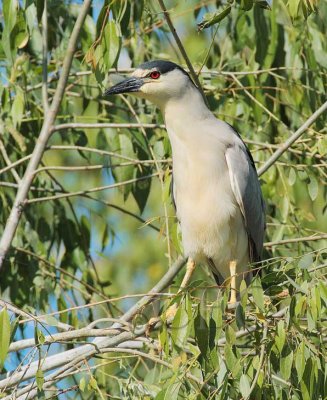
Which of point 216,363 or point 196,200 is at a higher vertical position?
point 216,363

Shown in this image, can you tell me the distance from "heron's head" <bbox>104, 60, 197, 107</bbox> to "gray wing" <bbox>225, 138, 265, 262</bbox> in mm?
364

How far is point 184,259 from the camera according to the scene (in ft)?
14.6

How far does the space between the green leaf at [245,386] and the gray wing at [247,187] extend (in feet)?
5.51

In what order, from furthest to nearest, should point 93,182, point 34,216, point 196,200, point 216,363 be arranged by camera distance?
point 93,182 → point 34,216 → point 196,200 → point 216,363

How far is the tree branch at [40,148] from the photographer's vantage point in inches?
167

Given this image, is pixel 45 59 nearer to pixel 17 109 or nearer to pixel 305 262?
pixel 17 109

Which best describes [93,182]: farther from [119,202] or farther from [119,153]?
[119,153]

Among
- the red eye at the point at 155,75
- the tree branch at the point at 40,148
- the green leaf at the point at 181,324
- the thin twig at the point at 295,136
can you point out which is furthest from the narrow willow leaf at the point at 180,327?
the red eye at the point at 155,75

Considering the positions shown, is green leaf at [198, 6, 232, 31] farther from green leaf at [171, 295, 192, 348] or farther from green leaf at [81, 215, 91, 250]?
green leaf at [81, 215, 91, 250]

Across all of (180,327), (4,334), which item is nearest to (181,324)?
(180,327)

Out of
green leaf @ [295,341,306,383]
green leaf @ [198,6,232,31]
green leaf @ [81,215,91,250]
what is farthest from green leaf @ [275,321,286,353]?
green leaf @ [81,215,91,250]

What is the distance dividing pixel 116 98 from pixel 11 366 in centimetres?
151

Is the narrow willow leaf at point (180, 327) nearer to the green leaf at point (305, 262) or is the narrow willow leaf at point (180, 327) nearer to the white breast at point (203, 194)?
the green leaf at point (305, 262)

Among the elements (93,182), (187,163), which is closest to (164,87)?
(187,163)
